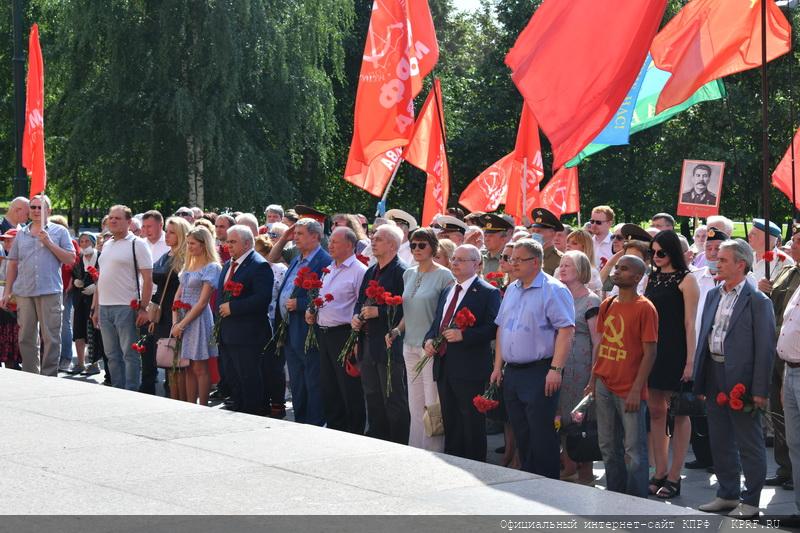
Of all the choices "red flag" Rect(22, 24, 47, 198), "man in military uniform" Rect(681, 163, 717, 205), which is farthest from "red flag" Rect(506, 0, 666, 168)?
"red flag" Rect(22, 24, 47, 198)

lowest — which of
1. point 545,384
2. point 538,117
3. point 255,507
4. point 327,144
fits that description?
point 255,507

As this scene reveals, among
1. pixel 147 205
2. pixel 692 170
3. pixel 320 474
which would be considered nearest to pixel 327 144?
pixel 147 205

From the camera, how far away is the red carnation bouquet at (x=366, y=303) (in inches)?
363

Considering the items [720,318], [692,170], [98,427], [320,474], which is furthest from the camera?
[692,170]

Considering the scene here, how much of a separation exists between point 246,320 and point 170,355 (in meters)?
0.87

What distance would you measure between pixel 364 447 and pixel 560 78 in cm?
314

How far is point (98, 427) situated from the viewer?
8578mm

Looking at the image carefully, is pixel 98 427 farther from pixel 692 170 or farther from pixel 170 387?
pixel 692 170

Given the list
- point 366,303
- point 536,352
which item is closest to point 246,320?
point 366,303

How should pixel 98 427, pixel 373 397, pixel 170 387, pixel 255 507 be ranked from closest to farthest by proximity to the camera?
pixel 255 507 < pixel 98 427 < pixel 373 397 < pixel 170 387

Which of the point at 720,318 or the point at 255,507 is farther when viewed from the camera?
the point at 720,318

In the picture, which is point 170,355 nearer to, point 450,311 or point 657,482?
point 450,311

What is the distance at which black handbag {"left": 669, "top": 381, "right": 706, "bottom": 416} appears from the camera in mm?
8516

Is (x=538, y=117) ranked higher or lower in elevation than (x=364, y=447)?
higher
